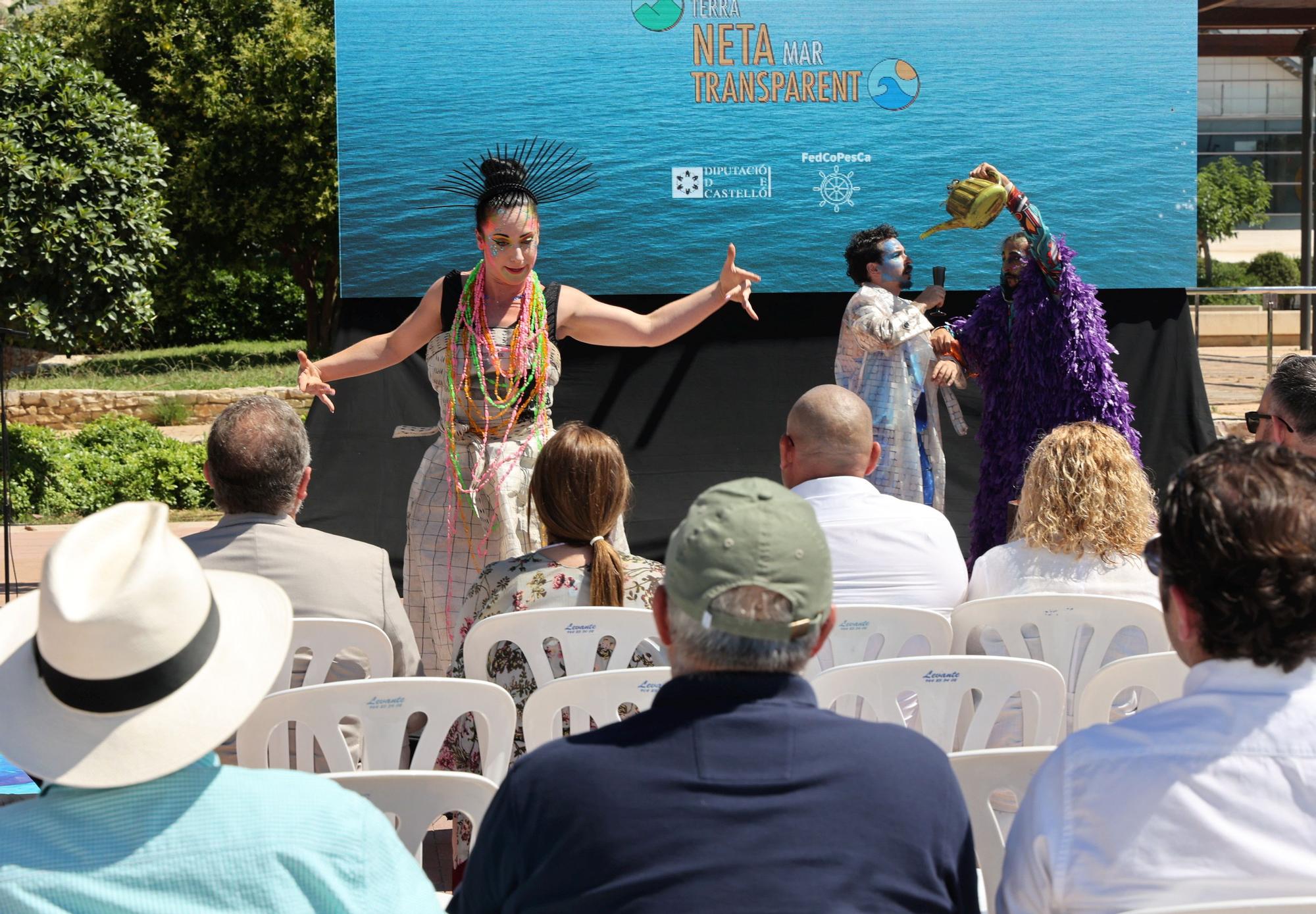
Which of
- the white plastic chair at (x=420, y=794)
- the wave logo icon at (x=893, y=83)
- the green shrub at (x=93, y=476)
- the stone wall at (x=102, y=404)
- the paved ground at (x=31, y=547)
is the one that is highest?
the wave logo icon at (x=893, y=83)

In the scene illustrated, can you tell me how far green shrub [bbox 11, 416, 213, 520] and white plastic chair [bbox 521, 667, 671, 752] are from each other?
7235 mm

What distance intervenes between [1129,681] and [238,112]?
15.4 meters

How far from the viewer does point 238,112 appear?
15.6 meters

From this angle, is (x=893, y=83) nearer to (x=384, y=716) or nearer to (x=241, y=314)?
(x=384, y=716)

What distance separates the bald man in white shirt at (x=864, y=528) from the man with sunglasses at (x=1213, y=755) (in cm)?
132

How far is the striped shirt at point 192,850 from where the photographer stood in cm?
123

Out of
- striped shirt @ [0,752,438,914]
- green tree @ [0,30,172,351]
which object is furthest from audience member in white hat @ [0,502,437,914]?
green tree @ [0,30,172,351]

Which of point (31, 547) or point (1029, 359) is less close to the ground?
point (1029, 359)

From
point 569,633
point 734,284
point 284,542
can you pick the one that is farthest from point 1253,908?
point 734,284

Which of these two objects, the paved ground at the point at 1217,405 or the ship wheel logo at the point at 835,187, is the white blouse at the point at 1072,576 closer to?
the paved ground at the point at 1217,405

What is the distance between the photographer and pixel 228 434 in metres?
2.71

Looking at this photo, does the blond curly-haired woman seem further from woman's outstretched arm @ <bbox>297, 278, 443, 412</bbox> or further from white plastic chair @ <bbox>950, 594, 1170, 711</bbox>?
woman's outstretched arm @ <bbox>297, 278, 443, 412</bbox>

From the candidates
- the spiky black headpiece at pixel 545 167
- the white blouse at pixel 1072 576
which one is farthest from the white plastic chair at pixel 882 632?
the spiky black headpiece at pixel 545 167

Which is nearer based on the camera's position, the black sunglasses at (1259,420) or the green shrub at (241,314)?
the black sunglasses at (1259,420)
